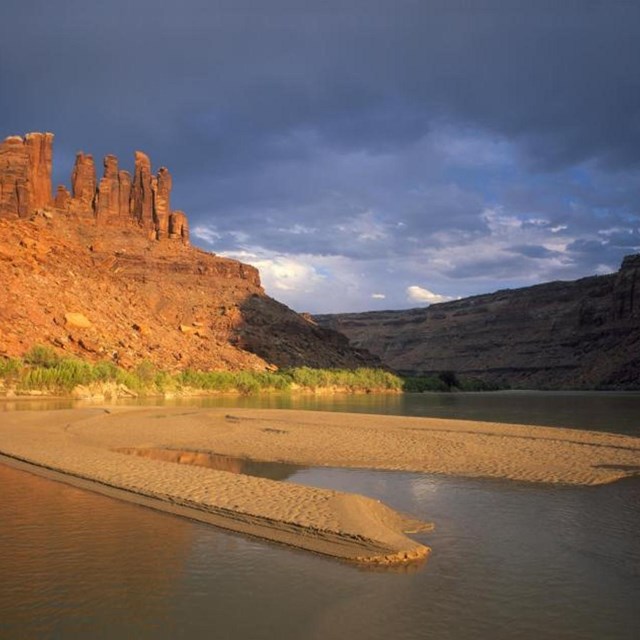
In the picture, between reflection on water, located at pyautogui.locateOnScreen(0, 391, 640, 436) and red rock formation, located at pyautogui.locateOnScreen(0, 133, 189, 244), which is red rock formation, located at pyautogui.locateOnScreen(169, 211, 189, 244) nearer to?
red rock formation, located at pyautogui.locateOnScreen(0, 133, 189, 244)

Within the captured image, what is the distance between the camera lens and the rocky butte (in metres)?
53.2

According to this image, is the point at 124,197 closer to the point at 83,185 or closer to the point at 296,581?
the point at 83,185

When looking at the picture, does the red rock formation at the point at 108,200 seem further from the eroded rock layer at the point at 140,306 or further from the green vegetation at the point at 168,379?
the green vegetation at the point at 168,379

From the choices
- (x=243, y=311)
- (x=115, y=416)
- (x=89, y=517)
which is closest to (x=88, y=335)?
(x=115, y=416)

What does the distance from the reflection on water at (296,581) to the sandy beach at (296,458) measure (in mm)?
609

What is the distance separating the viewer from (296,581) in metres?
6.48

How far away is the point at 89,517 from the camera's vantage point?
351 inches

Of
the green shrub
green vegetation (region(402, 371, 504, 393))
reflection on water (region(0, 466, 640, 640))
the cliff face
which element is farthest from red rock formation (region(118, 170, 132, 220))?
reflection on water (region(0, 466, 640, 640))

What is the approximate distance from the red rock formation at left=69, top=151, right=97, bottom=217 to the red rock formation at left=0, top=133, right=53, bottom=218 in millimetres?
5315

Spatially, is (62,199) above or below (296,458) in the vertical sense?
above

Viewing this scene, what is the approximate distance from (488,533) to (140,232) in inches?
4183

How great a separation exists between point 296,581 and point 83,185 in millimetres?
112048

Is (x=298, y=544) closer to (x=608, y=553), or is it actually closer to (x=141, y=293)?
(x=608, y=553)

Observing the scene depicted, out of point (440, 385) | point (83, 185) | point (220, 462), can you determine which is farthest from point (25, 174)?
point (220, 462)
